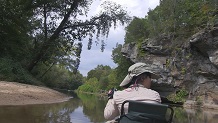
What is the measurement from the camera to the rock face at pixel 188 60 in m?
28.4

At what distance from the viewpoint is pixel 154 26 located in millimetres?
38094

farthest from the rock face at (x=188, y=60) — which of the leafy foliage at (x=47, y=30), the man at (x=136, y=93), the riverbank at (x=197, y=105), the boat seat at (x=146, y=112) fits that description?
the boat seat at (x=146, y=112)

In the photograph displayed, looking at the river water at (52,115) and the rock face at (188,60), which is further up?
the rock face at (188,60)

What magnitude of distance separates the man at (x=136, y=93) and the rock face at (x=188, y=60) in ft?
86.0

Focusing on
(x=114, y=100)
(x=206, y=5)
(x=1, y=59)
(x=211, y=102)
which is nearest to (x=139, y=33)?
(x=206, y=5)

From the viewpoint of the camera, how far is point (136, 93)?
9.28 ft

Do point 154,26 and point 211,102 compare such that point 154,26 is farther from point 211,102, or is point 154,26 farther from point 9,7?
point 9,7

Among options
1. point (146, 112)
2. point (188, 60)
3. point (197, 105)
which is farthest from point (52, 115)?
point (188, 60)

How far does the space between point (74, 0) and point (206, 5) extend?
17270mm

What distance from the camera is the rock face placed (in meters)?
28.4

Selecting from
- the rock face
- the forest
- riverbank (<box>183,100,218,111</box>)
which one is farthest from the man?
the rock face

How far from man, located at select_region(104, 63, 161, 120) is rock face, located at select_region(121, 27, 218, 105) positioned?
1033 inches

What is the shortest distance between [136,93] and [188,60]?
30143 millimetres

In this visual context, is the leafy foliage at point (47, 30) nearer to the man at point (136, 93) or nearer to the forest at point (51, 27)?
the forest at point (51, 27)
